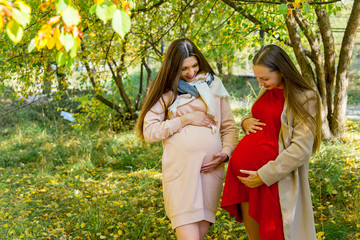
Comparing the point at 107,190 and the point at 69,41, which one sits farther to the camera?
the point at 107,190

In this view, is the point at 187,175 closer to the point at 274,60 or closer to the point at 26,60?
the point at 274,60

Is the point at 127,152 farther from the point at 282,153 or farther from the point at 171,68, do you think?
the point at 282,153

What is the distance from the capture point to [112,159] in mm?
6398

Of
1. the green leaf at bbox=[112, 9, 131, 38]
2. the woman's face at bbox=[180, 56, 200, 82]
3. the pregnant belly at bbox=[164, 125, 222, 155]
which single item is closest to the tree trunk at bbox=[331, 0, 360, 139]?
the woman's face at bbox=[180, 56, 200, 82]

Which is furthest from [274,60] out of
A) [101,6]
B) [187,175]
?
[101,6]

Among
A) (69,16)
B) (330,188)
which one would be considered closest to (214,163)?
(69,16)

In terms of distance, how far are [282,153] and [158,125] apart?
779 millimetres

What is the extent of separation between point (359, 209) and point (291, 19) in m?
2.33

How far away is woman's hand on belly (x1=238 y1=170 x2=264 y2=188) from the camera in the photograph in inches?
89.4

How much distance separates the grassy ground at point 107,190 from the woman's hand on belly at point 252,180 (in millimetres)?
1425

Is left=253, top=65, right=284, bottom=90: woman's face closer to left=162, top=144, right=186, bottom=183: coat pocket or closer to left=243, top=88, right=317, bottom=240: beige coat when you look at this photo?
left=243, top=88, right=317, bottom=240: beige coat

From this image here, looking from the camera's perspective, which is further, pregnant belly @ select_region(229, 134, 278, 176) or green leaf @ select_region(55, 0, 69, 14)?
pregnant belly @ select_region(229, 134, 278, 176)

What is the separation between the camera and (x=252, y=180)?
2293mm

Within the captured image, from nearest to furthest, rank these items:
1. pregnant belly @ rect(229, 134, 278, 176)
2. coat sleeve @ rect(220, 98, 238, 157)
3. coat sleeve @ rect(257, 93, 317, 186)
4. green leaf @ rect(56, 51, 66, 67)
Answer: green leaf @ rect(56, 51, 66, 67) < coat sleeve @ rect(257, 93, 317, 186) < pregnant belly @ rect(229, 134, 278, 176) < coat sleeve @ rect(220, 98, 238, 157)
